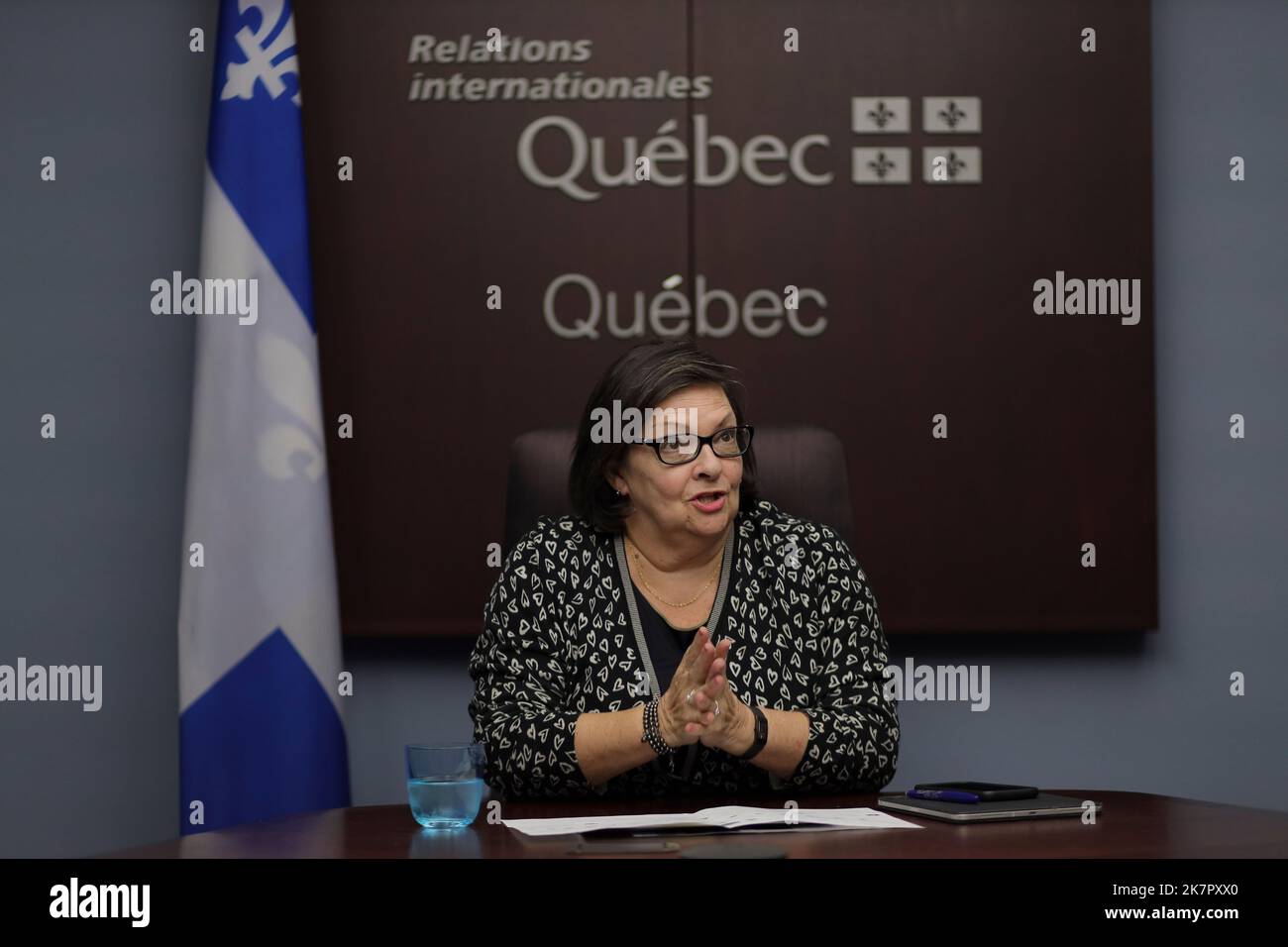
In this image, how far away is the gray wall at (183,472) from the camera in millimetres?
3145

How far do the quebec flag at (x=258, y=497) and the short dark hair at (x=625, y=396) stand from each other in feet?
2.82

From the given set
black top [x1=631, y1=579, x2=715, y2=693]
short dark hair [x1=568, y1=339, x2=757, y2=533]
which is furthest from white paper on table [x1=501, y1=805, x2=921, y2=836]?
short dark hair [x1=568, y1=339, x2=757, y2=533]

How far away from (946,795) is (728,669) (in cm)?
55

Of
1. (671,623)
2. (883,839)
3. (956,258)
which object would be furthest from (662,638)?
(956,258)

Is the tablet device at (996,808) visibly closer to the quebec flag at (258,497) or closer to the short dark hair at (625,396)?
the short dark hair at (625,396)

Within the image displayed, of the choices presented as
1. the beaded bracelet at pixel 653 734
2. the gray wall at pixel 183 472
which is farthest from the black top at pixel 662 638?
the gray wall at pixel 183 472

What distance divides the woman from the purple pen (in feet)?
0.81

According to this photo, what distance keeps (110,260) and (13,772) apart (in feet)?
4.09

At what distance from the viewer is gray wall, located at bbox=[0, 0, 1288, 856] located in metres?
3.14

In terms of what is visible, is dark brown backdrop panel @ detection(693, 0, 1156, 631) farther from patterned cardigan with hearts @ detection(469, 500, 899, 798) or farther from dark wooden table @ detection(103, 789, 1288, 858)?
dark wooden table @ detection(103, 789, 1288, 858)

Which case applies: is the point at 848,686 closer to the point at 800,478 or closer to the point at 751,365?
the point at 800,478

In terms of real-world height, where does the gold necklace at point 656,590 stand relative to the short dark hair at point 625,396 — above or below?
below

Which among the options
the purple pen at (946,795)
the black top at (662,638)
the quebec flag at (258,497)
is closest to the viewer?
the purple pen at (946,795)
